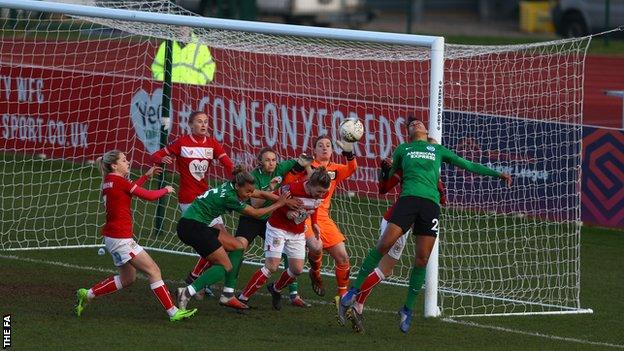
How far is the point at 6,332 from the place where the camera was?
37.0 feet

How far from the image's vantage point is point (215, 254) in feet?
40.7

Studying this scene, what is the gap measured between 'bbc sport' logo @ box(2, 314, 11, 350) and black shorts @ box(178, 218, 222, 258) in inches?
71.3

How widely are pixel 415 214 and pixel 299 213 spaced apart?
1274mm

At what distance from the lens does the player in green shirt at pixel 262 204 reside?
12695 mm

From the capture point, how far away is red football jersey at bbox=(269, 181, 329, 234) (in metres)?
12.6

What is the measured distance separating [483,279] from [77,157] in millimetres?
7878

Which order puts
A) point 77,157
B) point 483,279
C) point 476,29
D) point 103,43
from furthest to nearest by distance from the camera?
point 476,29, point 103,43, point 77,157, point 483,279

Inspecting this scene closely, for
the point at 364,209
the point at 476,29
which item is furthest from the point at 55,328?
the point at 476,29

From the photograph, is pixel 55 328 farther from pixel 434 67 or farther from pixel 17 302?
pixel 434 67

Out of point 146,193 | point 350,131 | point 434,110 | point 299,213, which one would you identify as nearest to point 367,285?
point 299,213

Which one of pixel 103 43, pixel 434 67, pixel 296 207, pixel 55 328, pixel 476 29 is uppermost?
pixel 476 29

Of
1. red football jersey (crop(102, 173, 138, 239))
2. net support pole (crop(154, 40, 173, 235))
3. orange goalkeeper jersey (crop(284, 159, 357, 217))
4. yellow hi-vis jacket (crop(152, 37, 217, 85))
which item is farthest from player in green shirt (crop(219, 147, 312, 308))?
yellow hi-vis jacket (crop(152, 37, 217, 85))

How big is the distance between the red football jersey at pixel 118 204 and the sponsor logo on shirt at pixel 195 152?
5.80ft

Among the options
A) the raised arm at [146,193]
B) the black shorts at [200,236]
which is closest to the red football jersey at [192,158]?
the black shorts at [200,236]
